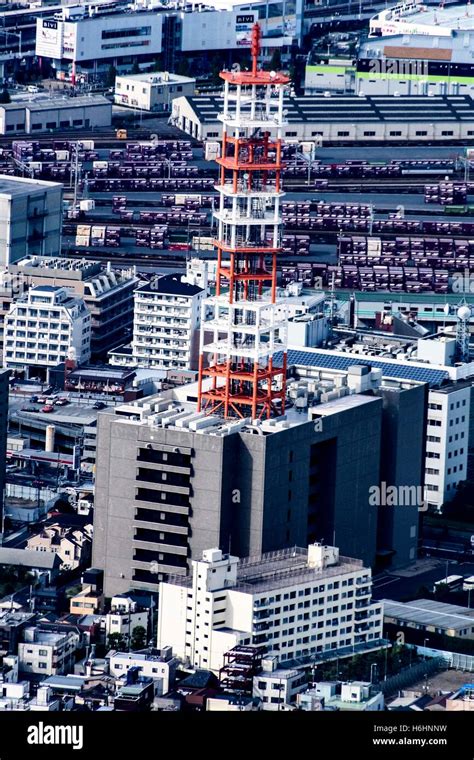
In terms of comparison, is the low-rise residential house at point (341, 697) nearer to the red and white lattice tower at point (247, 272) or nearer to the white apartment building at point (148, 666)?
the white apartment building at point (148, 666)

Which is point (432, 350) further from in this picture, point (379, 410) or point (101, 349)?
point (101, 349)

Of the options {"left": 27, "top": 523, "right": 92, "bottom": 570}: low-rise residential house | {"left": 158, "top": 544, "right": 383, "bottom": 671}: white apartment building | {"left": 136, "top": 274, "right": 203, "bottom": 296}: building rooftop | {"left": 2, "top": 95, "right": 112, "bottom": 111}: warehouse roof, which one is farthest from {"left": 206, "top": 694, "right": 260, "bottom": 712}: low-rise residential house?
{"left": 2, "top": 95, "right": 112, "bottom": 111}: warehouse roof

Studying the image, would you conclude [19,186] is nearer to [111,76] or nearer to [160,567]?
[160,567]

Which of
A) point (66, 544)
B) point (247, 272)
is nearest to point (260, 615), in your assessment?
point (66, 544)

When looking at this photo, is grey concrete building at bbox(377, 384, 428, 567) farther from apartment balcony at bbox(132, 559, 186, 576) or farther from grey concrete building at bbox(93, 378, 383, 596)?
apartment balcony at bbox(132, 559, 186, 576)
